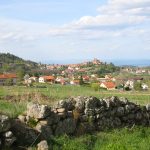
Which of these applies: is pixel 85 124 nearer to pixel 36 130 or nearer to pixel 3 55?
pixel 36 130

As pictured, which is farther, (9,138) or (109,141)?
(109,141)

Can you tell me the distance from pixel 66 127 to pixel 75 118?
866 mm

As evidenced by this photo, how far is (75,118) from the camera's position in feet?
49.3

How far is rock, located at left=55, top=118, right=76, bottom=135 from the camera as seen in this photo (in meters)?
14.0

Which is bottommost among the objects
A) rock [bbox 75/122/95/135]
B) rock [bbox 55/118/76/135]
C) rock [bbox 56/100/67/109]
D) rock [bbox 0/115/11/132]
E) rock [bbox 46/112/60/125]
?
rock [bbox 75/122/95/135]

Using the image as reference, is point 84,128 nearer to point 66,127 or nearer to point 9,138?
point 66,127

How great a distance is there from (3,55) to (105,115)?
145 metres

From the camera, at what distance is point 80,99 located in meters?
16.0

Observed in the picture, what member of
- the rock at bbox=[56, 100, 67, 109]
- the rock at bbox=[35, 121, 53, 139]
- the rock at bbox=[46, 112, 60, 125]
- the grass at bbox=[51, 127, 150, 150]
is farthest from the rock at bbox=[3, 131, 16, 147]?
the rock at bbox=[56, 100, 67, 109]

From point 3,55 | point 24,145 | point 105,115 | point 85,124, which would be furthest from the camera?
point 3,55

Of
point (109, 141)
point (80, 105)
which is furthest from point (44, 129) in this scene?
point (80, 105)

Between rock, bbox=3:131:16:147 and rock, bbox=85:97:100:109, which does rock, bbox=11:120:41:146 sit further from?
rock, bbox=85:97:100:109

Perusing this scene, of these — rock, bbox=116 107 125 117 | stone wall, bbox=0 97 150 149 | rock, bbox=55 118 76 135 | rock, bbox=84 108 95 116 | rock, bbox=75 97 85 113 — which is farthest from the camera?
rock, bbox=116 107 125 117

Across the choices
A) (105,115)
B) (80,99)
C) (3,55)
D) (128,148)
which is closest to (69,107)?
(80,99)
